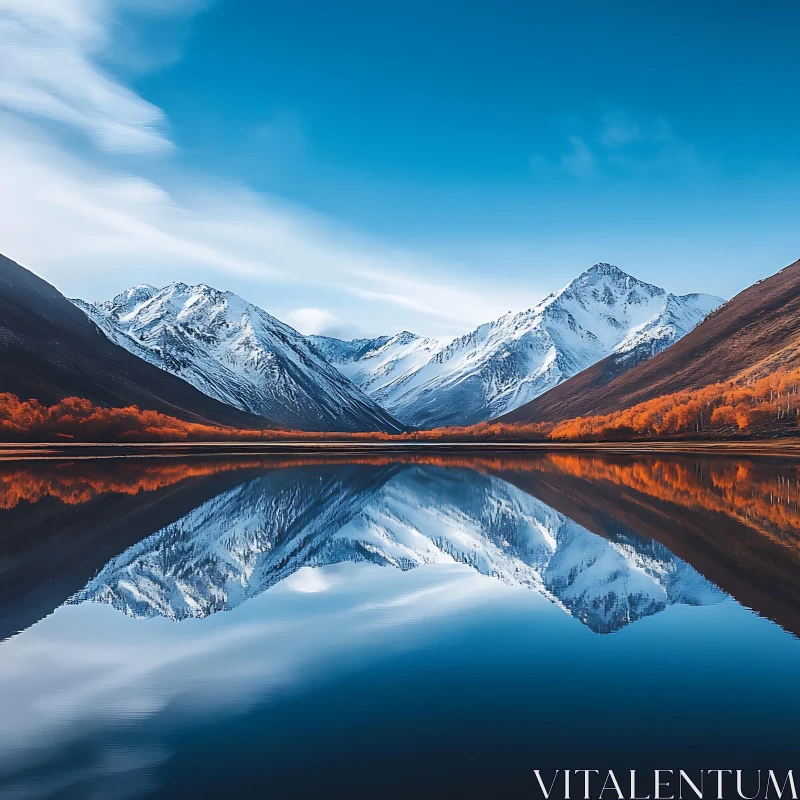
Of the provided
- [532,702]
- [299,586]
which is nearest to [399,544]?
[299,586]

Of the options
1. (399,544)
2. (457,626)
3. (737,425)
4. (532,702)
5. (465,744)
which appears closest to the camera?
(465,744)

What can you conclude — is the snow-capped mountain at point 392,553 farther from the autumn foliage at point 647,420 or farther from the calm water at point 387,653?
the autumn foliage at point 647,420

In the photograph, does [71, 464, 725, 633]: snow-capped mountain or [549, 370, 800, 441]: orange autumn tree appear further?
[549, 370, 800, 441]: orange autumn tree

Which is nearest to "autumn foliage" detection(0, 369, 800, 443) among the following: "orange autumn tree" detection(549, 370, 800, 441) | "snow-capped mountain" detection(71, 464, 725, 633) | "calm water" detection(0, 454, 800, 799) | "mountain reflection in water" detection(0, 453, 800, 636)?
"orange autumn tree" detection(549, 370, 800, 441)

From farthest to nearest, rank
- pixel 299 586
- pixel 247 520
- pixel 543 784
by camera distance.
Answer: pixel 247 520
pixel 299 586
pixel 543 784

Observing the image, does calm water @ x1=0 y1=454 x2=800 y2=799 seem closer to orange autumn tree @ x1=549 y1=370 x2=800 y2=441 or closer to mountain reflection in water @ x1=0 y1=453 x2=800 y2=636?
mountain reflection in water @ x1=0 y1=453 x2=800 y2=636

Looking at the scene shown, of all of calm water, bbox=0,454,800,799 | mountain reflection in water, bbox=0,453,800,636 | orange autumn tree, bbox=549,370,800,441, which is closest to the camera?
calm water, bbox=0,454,800,799

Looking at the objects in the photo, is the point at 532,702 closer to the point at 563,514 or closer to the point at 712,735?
the point at 712,735

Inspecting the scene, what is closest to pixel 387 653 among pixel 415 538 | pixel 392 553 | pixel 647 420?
pixel 392 553
